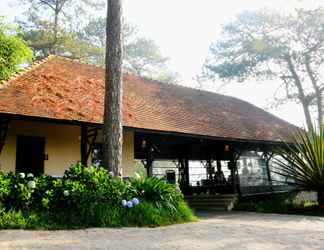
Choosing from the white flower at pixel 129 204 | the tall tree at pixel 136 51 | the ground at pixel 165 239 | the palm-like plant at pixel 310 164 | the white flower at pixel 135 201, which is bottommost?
the ground at pixel 165 239

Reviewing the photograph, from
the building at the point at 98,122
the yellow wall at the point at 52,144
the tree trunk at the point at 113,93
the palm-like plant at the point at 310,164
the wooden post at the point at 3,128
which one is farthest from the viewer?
the palm-like plant at the point at 310,164

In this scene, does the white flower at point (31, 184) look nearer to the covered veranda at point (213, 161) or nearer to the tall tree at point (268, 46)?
the covered veranda at point (213, 161)

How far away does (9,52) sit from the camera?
39.6 ft

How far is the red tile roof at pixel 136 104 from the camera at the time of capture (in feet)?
34.3

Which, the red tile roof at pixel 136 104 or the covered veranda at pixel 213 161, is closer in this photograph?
the red tile roof at pixel 136 104

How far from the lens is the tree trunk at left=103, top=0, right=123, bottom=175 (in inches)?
356

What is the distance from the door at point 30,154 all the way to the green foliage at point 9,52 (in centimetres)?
217

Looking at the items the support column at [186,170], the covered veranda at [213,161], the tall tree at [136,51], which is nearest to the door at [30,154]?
the covered veranda at [213,161]

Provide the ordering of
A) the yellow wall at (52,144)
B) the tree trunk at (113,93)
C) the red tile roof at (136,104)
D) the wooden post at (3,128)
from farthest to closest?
the yellow wall at (52,144), the red tile roof at (136,104), the wooden post at (3,128), the tree trunk at (113,93)

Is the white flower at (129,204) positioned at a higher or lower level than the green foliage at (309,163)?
lower

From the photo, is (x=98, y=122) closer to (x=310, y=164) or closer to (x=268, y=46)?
(x=310, y=164)

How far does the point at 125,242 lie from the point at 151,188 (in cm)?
316

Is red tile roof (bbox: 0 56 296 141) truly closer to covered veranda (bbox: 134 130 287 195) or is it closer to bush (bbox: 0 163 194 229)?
covered veranda (bbox: 134 130 287 195)

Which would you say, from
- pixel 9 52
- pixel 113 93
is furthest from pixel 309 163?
pixel 9 52
